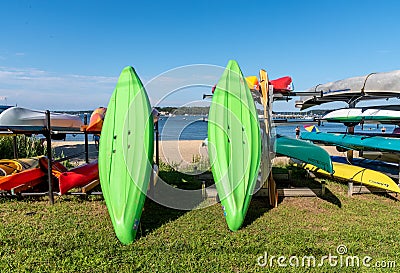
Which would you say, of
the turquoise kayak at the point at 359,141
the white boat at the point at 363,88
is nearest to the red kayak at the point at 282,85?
the white boat at the point at 363,88

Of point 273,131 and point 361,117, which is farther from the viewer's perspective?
point 361,117

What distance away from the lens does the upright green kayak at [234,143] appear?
3.96 m

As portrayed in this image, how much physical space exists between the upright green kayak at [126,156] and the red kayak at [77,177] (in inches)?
49.7

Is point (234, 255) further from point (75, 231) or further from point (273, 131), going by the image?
point (273, 131)

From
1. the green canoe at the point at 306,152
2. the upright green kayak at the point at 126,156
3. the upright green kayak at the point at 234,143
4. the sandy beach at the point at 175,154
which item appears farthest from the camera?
the sandy beach at the point at 175,154

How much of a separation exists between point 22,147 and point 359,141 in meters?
9.66

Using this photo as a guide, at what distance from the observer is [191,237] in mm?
3557

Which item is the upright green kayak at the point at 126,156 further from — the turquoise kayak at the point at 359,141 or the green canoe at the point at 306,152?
the turquoise kayak at the point at 359,141

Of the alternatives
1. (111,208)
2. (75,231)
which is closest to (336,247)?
(111,208)

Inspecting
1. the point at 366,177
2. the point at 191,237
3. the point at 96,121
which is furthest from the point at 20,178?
the point at 366,177

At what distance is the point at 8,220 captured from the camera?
415cm

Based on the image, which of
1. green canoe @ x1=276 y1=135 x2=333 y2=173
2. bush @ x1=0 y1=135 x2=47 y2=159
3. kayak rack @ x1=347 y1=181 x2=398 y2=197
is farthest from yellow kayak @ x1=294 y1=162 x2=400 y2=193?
bush @ x1=0 y1=135 x2=47 y2=159

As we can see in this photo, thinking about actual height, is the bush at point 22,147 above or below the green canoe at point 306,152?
below

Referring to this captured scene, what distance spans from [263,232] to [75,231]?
2.45 metres
